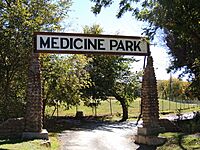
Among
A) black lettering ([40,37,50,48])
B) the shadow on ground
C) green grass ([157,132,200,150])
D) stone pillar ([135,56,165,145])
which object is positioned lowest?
the shadow on ground

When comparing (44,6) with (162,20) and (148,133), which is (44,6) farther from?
(162,20)

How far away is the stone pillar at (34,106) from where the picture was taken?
609 inches

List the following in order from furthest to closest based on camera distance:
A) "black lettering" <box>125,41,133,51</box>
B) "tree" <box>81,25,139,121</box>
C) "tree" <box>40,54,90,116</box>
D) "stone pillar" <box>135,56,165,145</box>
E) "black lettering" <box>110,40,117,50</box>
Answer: "tree" <box>81,25,139,121</box>
"tree" <box>40,54,90,116</box>
"black lettering" <box>125,41,133,51</box>
"stone pillar" <box>135,56,165,145</box>
"black lettering" <box>110,40,117,50</box>

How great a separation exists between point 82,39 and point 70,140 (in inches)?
213

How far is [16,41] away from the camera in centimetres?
2144

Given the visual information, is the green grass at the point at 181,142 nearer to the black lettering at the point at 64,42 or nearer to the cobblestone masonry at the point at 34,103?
the cobblestone masonry at the point at 34,103

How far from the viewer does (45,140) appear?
48.9 feet

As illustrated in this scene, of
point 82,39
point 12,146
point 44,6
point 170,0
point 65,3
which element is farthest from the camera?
point 65,3

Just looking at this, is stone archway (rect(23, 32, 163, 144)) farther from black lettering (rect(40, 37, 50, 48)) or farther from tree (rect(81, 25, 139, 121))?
tree (rect(81, 25, 139, 121))

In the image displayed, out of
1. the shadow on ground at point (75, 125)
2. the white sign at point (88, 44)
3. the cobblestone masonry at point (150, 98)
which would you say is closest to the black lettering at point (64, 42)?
the white sign at point (88, 44)

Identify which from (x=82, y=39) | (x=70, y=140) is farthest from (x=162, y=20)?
(x=70, y=140)

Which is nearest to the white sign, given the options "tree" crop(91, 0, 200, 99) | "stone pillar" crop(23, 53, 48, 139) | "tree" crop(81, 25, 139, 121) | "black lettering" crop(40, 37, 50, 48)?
"black lettering" crop(40, 37, 50, 48)

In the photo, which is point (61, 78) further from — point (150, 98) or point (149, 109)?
point (149, 109)

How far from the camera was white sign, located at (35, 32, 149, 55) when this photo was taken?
15.4m
